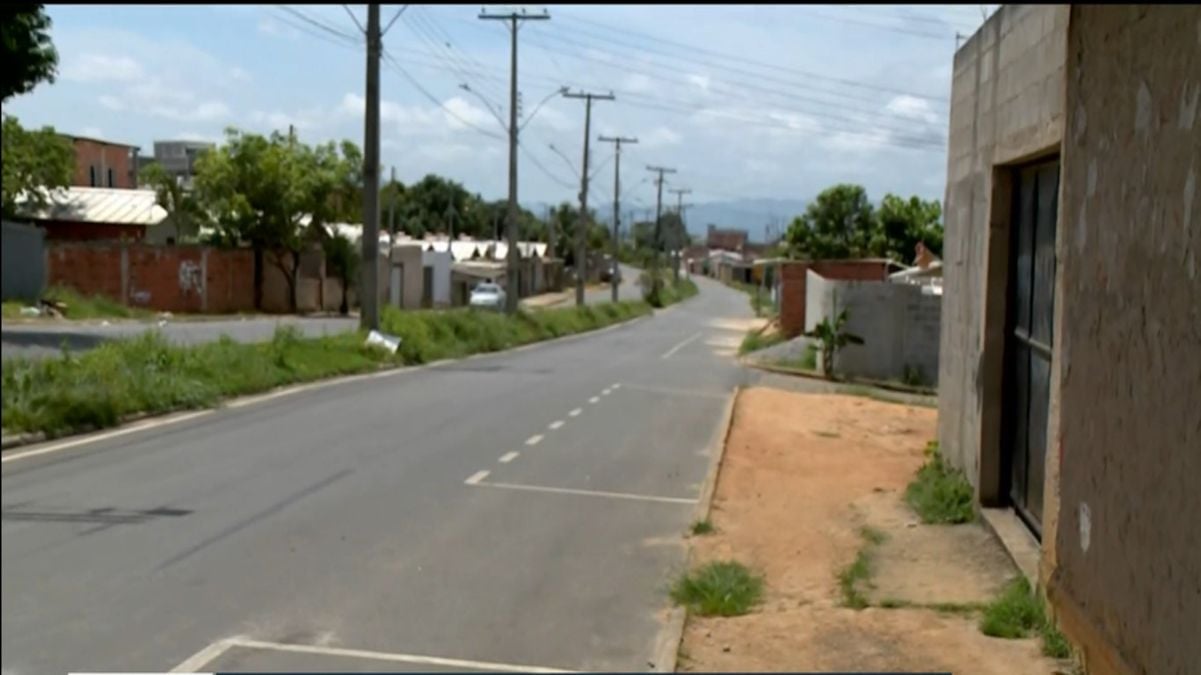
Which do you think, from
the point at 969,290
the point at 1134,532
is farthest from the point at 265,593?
the point at 969,290

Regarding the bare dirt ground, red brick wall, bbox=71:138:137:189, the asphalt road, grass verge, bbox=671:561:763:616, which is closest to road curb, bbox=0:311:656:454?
the asphalt road

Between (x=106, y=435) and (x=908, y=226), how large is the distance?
139 feet

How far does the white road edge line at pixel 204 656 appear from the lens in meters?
6.87

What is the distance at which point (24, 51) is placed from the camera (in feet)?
35.5

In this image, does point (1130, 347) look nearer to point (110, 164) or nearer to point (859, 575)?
point (859, 575)

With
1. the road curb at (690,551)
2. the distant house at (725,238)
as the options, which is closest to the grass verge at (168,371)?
the road curb at (690,551)

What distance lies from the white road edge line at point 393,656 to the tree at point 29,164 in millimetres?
16195

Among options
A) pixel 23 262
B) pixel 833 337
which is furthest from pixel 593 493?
pixel 23 262

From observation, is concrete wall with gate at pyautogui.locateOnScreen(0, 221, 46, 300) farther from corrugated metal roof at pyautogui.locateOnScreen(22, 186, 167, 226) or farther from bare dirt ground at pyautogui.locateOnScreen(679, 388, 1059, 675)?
bare dirt ground at pyautogui.locateOnScreen(679, 388, 1059, 675)

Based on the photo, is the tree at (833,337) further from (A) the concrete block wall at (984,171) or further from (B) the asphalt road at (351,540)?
(A) the concrete block wall at (984,171)

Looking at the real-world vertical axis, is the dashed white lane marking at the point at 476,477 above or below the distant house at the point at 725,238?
below

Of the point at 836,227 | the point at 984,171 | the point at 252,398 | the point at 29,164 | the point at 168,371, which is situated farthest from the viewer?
the point at 836,227

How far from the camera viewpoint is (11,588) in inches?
336

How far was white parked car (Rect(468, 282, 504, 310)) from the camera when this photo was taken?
60469mm
